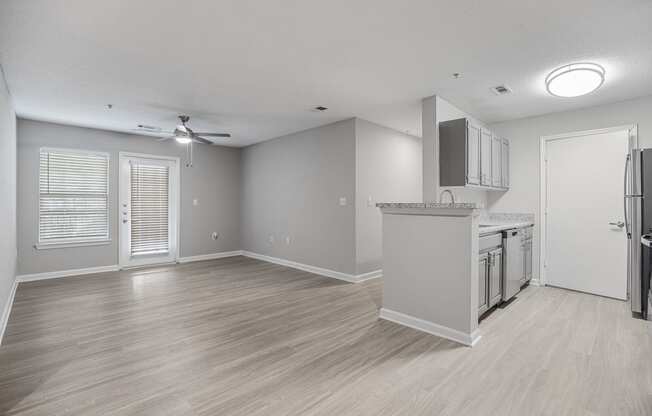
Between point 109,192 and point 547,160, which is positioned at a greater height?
point 547,160

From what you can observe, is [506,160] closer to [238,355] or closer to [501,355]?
[501,355]

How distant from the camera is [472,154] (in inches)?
148

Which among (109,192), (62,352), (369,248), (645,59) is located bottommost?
(62,352)

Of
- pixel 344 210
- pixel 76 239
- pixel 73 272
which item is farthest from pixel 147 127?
pixel 344 210

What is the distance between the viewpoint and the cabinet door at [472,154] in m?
3.63

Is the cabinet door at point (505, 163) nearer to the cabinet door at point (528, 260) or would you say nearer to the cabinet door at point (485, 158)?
the cabinet door at point (485, 158)

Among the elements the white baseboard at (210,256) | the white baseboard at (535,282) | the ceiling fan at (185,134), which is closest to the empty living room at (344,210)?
the white baseboard at (535,282)

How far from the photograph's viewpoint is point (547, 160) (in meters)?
4.46

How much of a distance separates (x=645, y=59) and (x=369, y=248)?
3.65 metres

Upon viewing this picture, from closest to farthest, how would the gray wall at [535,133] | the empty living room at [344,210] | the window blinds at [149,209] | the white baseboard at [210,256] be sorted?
1. the empty living room at [344,210]
2. the gray wall at [535,133]
3. the window blinds at [149,209]
4. the white baseboard at [210,256]

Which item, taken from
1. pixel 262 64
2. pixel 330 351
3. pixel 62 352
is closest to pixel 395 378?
pixel 330 351

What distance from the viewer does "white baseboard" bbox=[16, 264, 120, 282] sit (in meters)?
4.82

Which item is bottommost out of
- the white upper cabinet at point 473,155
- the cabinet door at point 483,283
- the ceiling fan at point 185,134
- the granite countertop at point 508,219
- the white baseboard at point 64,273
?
the white baseboard at point 64,273

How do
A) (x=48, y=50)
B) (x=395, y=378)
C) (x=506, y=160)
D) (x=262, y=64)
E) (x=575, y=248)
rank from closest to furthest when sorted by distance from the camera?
(x=395, y=378)
(x=48, y=50)
(x=262, y=64)
(x=575, y=248)
(x=506, y=160)
